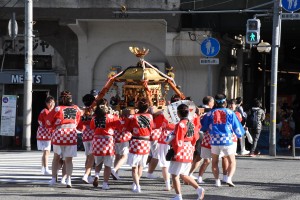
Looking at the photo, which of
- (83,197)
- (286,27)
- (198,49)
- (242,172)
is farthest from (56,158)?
(286,27)

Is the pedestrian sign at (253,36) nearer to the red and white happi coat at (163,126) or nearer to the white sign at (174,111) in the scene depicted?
the red and white happi coat at (163,126)

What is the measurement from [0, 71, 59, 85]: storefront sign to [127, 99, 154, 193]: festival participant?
14673 millimetres

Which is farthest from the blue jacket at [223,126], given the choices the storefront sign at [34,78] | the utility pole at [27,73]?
the storefront sign at [34,78]

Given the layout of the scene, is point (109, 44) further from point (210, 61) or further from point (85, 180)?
point (85, 180)

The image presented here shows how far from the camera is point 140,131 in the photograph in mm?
13680

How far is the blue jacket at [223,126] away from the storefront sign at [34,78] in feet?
47.7

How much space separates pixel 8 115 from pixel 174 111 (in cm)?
1399

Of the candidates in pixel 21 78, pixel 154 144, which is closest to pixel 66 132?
pixel 154 144

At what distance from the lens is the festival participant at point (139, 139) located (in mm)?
13602

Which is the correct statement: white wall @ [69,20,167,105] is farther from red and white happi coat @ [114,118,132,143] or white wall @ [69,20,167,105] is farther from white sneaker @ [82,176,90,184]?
white sneaker @ [82,176,90,184]

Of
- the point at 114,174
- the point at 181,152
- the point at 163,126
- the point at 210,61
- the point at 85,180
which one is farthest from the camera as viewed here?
the point at 210,61

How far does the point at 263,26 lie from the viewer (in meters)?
27.1

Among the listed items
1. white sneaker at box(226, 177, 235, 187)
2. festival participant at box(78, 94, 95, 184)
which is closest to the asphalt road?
white sneaker at box(226, 177, 235, 187)

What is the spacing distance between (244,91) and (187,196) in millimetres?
19863
